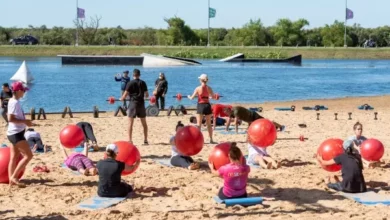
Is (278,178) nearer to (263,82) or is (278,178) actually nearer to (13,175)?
(13,175)

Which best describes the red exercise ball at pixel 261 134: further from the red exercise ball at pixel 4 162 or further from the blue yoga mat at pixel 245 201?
the red exercise ball at pixel 4 162

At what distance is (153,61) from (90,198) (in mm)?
58555

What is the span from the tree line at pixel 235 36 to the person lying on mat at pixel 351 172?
306ft

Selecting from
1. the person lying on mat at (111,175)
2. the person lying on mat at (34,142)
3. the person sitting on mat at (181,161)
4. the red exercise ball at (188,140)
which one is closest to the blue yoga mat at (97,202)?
the person lying on mat at (111,175)

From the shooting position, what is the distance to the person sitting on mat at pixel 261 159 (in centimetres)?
1176

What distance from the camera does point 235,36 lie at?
10669cm

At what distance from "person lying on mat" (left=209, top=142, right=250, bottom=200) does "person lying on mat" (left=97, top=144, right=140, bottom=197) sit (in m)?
1.44

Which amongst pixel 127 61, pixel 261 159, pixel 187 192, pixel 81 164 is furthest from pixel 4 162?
pixel 127 61

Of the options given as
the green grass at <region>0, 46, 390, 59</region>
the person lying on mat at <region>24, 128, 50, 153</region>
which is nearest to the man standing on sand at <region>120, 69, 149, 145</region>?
the person lying on mat at <region>24, 128, 50, 153</region>

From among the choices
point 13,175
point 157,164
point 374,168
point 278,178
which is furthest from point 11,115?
point 374,168

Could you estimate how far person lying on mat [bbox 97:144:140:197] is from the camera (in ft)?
30.7

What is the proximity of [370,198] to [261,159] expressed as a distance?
2.67m

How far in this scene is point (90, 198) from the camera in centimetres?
959

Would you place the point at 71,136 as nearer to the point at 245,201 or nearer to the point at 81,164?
the point at 81,164
